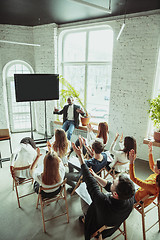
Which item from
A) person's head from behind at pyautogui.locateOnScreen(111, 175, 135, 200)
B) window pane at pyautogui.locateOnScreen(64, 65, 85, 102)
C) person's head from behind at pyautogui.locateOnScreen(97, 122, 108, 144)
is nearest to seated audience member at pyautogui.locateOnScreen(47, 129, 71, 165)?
person's head from behind at pyautogui.locateOnScreen(97, 122, 108, 144)

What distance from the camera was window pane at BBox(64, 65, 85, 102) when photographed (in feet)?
17.7

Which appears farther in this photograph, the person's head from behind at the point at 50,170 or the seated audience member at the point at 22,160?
the seated audience member at the point at 22,160

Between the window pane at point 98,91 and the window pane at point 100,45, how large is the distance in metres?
0.29

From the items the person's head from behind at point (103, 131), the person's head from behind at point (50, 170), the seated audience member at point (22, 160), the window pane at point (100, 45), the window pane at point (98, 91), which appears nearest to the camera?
the person's head from behind at point (50, 170)

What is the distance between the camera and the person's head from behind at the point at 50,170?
214 cm

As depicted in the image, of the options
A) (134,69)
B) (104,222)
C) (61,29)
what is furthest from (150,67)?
(104,222)

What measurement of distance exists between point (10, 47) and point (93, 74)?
9.42ft

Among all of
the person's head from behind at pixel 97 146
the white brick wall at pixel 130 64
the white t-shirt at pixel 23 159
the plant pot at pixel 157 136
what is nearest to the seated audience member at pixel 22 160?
the white t-shirt at pixel 23 159

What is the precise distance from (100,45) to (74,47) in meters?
0.93

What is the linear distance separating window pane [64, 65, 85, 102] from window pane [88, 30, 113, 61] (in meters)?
0.49

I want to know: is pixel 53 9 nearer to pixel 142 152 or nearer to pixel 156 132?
pixel 156 132

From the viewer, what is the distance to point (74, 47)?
17.7ft

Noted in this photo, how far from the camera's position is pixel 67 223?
97.5 inches

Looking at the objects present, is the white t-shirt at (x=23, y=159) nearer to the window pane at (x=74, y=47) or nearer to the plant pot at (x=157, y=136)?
the plant pot at (x=157, y=136)
